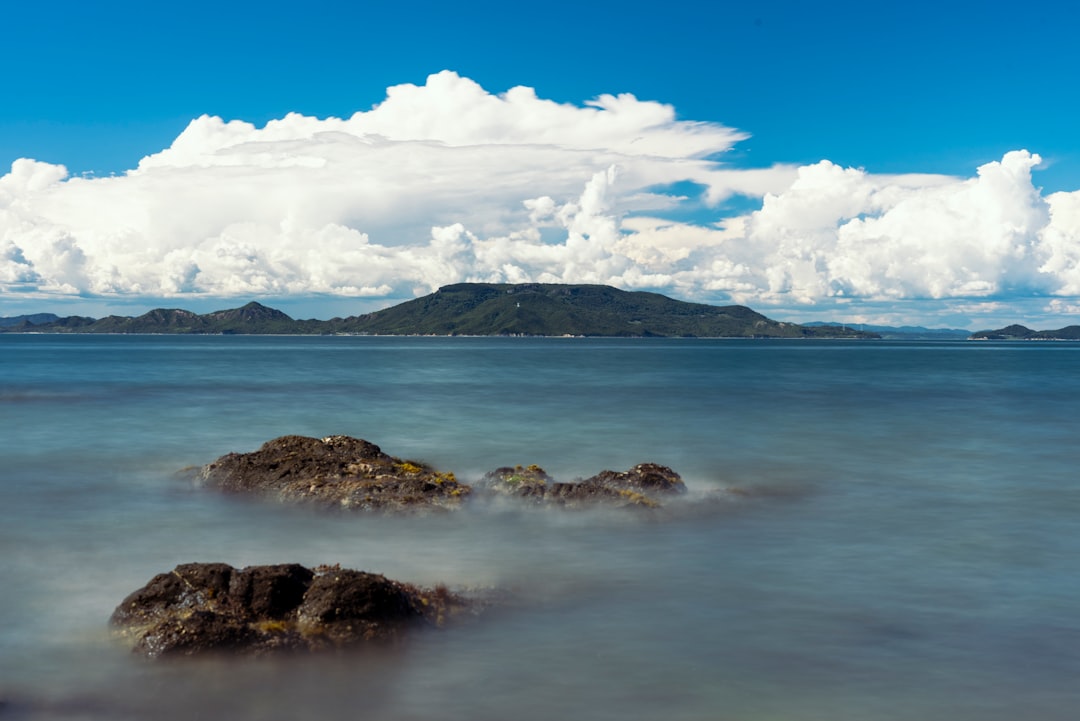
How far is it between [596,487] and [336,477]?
24.7ft

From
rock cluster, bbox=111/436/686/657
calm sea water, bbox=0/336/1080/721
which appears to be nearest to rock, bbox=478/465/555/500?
calm sea water, bbox=0/336/1080/721

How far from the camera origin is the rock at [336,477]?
22.2m

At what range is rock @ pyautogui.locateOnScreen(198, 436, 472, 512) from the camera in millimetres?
22203

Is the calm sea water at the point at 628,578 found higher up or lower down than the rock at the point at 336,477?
lower down

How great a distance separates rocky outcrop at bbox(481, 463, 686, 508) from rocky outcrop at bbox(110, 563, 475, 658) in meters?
9.55

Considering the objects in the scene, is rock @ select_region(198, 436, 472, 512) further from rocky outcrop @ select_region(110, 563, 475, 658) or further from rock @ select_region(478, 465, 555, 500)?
rocky outcrop @ select_region(110, 563, 475, 658)

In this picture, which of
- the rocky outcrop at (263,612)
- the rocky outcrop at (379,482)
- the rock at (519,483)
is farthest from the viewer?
the rock at (519,483)

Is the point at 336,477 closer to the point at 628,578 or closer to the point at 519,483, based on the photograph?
the point at 519,483

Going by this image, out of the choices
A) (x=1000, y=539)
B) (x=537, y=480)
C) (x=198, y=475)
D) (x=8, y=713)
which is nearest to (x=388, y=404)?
(x=198, y=475)

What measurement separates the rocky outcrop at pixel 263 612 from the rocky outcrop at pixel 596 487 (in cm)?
955

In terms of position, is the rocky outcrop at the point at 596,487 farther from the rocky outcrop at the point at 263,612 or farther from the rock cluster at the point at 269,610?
the rocky outcrop at the point at 263,612

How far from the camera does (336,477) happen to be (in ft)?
78.0

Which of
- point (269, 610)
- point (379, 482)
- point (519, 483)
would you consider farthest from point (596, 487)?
point (269, 610)

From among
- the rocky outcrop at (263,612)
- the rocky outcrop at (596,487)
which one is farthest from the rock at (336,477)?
the rocky outcrop at (263,612)
